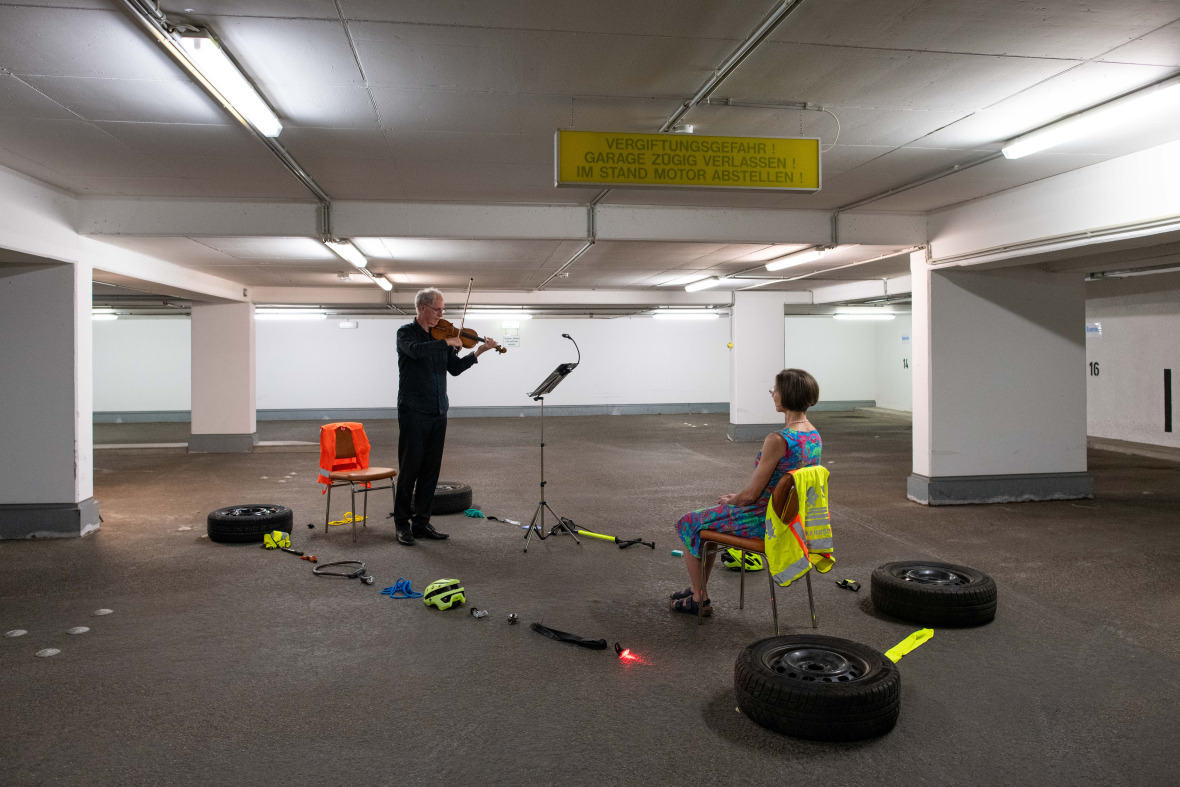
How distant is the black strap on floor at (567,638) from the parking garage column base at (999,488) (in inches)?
184

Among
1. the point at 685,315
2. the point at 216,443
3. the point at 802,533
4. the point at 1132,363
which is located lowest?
the point at 216,443

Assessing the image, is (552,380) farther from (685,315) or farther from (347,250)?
(685,315)

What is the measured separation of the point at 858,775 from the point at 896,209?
574cm

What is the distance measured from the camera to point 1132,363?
433 inches

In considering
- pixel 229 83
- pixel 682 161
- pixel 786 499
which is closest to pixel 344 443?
pixel 229 83

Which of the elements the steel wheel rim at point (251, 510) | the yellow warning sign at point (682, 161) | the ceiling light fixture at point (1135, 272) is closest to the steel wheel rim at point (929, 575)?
the yellow warning sign at point (682, 161)

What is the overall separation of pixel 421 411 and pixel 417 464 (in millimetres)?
411

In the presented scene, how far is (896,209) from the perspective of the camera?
6.75 meters

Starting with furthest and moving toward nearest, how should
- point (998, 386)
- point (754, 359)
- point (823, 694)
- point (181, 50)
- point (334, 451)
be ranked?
point (754, 359) → point (998, 386) → point (334, 451) → point (181, 50) → point (823, 694)

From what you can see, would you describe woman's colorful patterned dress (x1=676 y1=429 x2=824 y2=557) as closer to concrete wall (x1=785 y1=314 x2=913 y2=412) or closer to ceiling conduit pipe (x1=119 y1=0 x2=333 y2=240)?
ceiling conduit pipe (x1=119 y1=0 x2=333 y2=240)

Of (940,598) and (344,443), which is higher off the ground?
(344,443)

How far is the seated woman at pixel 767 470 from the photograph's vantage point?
3.27m

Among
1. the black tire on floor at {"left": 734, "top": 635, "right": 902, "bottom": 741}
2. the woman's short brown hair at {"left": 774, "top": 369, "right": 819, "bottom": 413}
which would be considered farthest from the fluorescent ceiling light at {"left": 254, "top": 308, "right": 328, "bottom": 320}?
the black tire on floor at {"left": 734, "top": 635, "right": 902, "bottom": 741}

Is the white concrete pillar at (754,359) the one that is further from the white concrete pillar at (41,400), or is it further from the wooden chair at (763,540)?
the white concrete pillar at (41,400)
